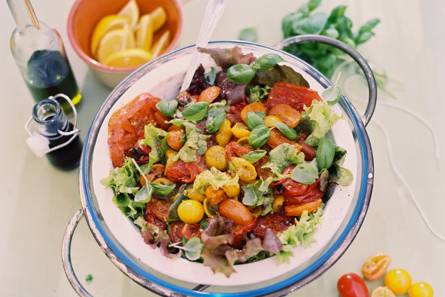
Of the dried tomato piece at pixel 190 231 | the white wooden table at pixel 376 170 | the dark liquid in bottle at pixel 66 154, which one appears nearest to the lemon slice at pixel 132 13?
the white wooden table at pixel 376 170

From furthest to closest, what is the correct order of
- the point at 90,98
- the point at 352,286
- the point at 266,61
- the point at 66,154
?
the point at 90,98 < the point at 66,154 < the point at 352,286 < the point at 266,61

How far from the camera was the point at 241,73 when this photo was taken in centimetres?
88

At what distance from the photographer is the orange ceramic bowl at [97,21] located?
112 cm

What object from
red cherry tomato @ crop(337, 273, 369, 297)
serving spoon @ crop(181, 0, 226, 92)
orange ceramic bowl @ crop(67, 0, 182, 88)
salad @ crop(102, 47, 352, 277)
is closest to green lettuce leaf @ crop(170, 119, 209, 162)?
salad @ crop(102, 47, 352, 277)

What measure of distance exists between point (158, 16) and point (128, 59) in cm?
14

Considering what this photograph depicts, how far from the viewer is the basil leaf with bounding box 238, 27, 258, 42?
127 centimetres

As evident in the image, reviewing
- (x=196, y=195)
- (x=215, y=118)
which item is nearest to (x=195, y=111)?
(x=215, y=118)

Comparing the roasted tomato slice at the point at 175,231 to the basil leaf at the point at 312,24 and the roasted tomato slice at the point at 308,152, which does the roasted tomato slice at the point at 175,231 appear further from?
the basil leaf at the point at 312,24

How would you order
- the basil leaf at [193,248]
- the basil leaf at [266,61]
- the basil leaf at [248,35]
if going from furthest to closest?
the basil leaf at [248,35] → the basil leaf at [266,61] → the basil leaf at [193,248]

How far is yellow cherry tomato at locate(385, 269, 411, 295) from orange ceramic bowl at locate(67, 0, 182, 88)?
59cm

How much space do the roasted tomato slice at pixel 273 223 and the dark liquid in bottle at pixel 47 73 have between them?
1.83ft

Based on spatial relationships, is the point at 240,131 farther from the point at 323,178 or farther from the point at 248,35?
the point at 248,35

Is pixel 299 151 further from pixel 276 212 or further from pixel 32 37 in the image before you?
pixel 32 37


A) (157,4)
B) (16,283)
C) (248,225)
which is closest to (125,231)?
(248,225)
